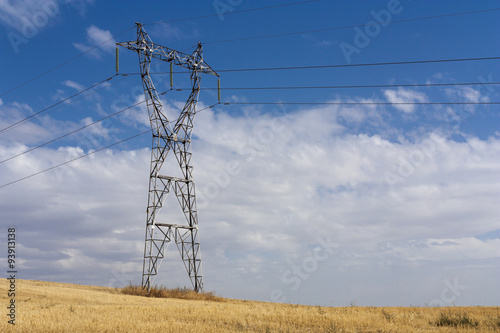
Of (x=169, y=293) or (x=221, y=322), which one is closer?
(x=221, y=322)

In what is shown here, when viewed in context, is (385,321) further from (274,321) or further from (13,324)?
(13,324)

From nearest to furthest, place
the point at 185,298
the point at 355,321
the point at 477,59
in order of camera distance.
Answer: the point at 355,321 < the point at 477,59 < the point at 185,298

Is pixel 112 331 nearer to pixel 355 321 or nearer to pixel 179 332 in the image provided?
pixel 179 332

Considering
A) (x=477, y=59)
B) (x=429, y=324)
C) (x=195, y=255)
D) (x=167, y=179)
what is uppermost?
(x=477, y=59)

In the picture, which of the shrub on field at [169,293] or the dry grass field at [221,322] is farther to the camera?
the shrub on field at [169,293]

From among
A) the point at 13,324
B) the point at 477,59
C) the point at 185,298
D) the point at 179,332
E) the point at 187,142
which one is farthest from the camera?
the point at 187,142

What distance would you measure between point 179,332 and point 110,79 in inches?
1065

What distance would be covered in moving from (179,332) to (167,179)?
80.5 feet

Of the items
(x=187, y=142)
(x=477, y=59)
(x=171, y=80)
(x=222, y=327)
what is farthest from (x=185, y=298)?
(x=477, y=59)

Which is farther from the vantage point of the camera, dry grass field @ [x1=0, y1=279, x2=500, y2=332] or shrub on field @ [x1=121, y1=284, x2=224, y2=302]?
shrub on field @ [x1=121, y1=284, x2=224, y2=302]

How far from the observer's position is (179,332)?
14891mm

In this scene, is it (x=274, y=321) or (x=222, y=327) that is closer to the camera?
(x=222, y=327)

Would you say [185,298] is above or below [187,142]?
below

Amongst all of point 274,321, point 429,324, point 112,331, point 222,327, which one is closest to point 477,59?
point 429,324
